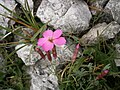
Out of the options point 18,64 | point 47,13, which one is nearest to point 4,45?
point 18,64

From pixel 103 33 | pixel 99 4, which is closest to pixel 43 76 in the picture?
pixel 103 33

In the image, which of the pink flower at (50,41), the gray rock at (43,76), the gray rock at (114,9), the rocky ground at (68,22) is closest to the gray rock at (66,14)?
the rocky ground at (68,22)

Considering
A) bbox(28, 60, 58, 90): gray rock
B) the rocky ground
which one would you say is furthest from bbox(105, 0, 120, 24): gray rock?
bbox(28, 60, 58, 90): gray rock

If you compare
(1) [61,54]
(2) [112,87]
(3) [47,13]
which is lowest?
(2) [112,87]

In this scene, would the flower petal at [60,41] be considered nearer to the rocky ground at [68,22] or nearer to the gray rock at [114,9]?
the rocky ground at [68,22]

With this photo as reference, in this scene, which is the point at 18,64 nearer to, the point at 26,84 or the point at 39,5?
the point at 26,84
